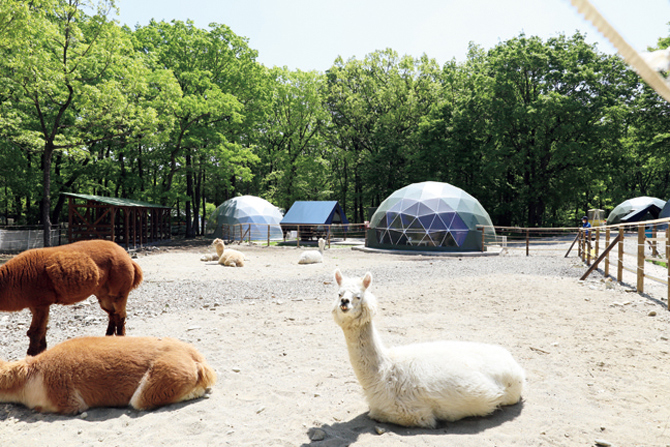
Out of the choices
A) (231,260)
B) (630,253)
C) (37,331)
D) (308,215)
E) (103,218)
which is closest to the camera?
(37,331)

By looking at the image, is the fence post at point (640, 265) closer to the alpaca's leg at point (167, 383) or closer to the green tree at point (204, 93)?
the alpaca's leg at point (167, 383)

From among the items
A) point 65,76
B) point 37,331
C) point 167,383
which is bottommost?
point 167,383

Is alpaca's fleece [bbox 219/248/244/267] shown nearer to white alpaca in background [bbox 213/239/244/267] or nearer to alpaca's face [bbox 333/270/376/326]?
white alpaca in background [bbox 213/239/244/267]

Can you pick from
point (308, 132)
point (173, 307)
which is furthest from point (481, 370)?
point (308, 132)

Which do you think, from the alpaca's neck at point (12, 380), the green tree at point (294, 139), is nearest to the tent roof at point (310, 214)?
the green tree at point (294, 139)

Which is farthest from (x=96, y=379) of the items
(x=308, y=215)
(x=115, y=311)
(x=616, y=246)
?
(x=616, y=246)

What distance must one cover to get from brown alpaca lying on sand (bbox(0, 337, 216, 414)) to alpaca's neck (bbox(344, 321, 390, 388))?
4.90 ft

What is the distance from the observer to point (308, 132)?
42469 mm

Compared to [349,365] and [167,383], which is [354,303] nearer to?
[349,365]

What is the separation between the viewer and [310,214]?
87.0 ft

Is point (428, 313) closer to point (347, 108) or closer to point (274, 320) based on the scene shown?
point (274, 320)

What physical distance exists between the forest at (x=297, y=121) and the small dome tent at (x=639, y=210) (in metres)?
3.39

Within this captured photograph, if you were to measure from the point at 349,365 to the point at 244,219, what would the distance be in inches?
1047

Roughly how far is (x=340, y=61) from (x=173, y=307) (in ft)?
143
